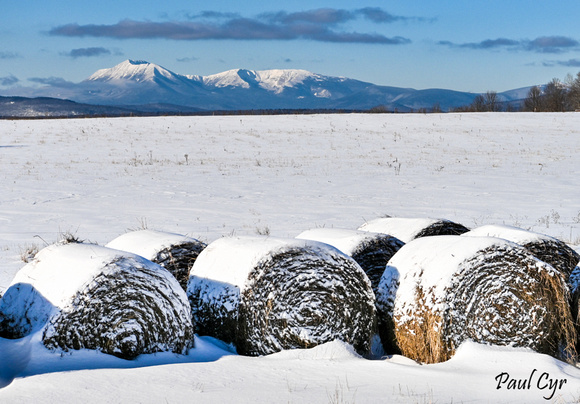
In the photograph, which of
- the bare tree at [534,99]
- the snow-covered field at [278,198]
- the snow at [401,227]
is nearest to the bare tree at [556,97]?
the bare tree at [534,99]

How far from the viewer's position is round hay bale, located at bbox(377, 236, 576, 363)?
5.42 meters

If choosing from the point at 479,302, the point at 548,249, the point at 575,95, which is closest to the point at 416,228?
the point at 548,249

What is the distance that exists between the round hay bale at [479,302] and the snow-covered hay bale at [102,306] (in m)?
2.07

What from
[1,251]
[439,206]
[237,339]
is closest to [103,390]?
[237,339]

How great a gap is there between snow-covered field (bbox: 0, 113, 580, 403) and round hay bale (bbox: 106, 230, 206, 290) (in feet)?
3.60

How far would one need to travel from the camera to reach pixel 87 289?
16.2 ft

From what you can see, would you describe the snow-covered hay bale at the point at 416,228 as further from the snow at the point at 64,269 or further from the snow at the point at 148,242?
the snow at the point at 64,269

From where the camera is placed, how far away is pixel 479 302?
216 inches

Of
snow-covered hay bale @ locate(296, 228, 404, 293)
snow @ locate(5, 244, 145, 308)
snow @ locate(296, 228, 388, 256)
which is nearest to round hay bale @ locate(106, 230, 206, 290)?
snow @ locate(5, 244, 145, 308)

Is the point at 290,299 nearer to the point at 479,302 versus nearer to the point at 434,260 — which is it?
the point at 434,260

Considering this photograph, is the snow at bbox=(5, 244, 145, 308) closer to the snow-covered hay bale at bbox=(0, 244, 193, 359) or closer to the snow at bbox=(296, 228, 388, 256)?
the snow-covered hay bale at bbox=(0, 244, 193, 359)

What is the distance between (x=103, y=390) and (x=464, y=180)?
65.1 feet

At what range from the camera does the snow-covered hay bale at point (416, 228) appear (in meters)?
7.37

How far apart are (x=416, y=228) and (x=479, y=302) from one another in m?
2.04
